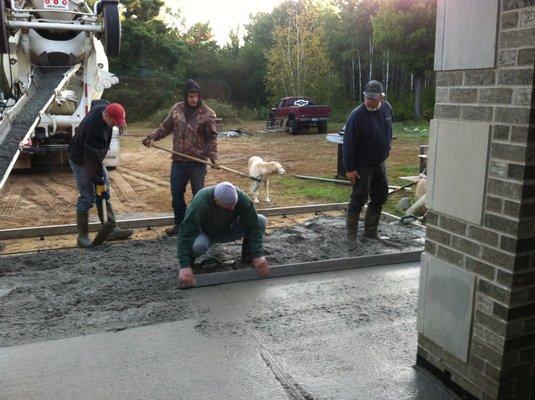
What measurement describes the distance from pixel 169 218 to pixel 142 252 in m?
1.23

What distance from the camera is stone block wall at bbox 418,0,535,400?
7.05ft

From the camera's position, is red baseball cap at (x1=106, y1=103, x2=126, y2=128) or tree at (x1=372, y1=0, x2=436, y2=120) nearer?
red baseball cap at (x1=106, y1=103, x2=126, y2=128)

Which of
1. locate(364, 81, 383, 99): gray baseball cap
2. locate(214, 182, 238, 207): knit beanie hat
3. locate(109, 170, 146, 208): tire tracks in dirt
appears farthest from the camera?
locate(109, 170, 146, 208): tire tracks in dirt

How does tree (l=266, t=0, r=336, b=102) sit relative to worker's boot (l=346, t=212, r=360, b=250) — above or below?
above

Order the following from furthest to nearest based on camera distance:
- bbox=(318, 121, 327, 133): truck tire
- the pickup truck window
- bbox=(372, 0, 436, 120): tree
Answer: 1. bbox=(372, 0, 436, 120): tree
2. the pickup truck window
3. bbox=(318, 121, 327, 133): truck tire

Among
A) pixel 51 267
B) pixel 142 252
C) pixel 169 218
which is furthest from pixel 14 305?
pixel 169 218

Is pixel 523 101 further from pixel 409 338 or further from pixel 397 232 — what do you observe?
pixel 397 232

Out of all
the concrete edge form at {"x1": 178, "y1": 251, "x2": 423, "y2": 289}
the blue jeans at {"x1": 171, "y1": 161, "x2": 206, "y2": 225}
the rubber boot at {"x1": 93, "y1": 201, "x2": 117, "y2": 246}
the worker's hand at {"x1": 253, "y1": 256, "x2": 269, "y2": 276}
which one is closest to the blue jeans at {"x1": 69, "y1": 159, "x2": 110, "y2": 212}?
the rubber boot at {"x1": 93, "y1": 201, "x2": 117, "y2": 246}

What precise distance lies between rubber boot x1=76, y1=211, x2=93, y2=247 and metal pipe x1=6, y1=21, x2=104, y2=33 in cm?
421

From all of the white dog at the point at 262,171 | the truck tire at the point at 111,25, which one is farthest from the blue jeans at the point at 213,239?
the truck tire at the point at 111,25

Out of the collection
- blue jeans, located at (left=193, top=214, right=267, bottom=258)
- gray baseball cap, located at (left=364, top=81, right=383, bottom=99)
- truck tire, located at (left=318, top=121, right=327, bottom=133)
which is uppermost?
gray baseball cap, located at (left=364, top=81, right=383, bottom=99)

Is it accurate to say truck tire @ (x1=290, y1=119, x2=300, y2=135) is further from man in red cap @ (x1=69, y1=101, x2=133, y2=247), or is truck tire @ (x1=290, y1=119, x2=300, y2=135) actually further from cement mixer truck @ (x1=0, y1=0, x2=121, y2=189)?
man in red cap @ (x1=69, y1=101, x2=133, y2=247)

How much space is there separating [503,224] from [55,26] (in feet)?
25.9

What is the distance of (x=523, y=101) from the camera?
2.13 metres
